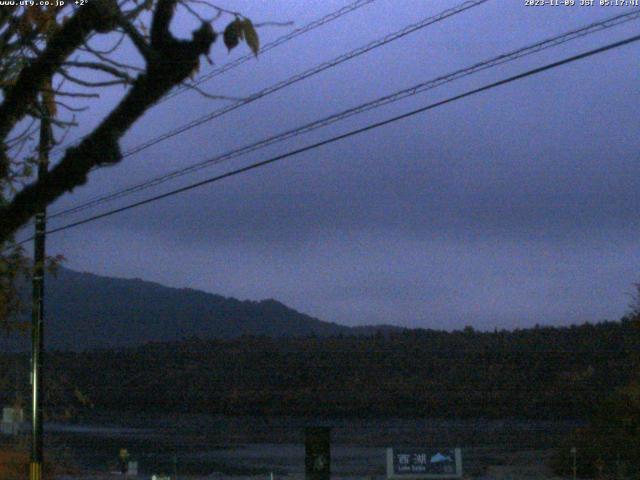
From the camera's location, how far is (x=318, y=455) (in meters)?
15.3

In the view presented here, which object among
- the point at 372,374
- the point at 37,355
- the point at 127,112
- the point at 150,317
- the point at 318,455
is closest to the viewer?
the point at 127,112

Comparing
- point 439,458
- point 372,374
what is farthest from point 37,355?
point 372,374

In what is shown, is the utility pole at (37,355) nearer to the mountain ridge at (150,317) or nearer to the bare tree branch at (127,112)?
the bare tree branch at (127,112)

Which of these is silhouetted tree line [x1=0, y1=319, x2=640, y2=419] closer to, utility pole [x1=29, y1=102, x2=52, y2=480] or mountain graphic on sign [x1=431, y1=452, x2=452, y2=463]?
utility pole [x1=29, y1=102, x2=52, y2=480]

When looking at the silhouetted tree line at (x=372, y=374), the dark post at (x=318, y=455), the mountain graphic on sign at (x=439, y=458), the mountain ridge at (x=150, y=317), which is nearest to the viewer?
the dark post at (x=318, y=455)

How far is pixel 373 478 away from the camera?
25.6 m

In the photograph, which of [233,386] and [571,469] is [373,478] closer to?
[571,469]

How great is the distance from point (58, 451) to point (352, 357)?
3568 cm

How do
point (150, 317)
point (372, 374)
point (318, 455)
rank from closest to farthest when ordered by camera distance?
point (318, 455), point (372, 374), point (150, 317)

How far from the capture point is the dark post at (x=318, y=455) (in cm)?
1529

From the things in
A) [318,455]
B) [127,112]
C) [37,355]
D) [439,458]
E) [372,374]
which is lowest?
[439,458]

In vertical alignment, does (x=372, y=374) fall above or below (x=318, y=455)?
above

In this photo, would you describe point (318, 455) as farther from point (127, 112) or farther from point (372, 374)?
point (372, 374)

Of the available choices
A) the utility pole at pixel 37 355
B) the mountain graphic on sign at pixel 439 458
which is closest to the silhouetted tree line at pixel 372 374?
the utility pole at pixel 37 355
